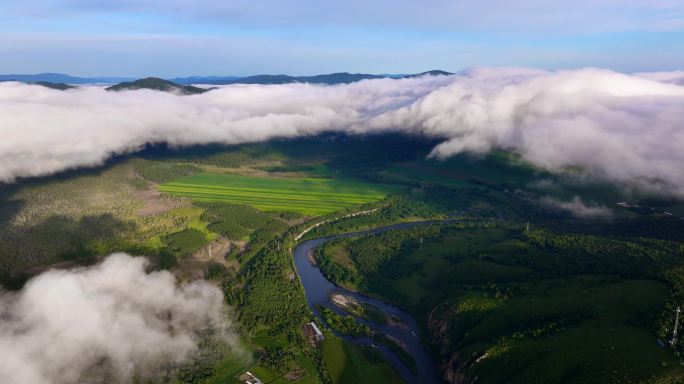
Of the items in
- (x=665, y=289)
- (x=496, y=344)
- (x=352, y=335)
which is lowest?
(x=352, y=335)

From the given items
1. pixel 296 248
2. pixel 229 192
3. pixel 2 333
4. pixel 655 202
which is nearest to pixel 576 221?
pixel 655 202

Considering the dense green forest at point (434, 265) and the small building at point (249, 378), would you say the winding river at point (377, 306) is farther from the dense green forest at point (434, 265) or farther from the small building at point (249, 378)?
the small building at point (249, 378)

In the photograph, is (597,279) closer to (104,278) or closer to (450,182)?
(104,278)

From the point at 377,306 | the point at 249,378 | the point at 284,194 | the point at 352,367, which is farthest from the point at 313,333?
the point at 284,194

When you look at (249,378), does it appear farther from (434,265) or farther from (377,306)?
(434,265)

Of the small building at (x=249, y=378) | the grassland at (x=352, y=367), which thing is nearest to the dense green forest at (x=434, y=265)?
the grassland at (x=352, y=367)
